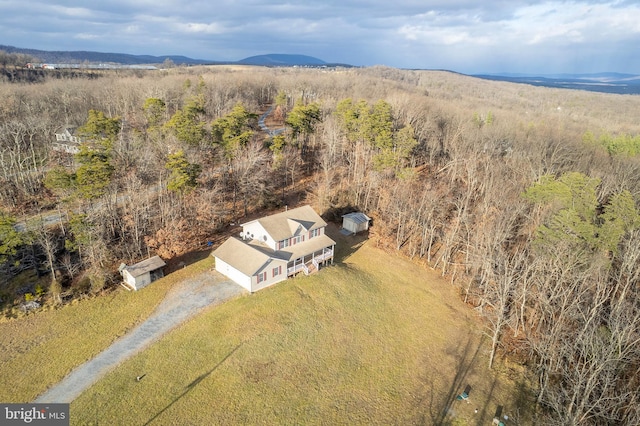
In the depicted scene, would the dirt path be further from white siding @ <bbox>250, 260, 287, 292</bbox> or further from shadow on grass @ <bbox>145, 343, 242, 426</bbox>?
shadow on grass @ <bbox>145, 343, 242, 426</bbox>

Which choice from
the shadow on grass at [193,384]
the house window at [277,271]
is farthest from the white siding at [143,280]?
the shadow on grass at [193,384]

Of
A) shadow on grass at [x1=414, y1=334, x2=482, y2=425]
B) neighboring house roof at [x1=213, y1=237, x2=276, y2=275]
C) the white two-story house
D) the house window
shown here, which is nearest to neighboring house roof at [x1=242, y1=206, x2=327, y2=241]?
the white two-story house

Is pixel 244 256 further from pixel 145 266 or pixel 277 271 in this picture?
pixel 145 266

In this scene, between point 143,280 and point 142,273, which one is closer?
point 142,273

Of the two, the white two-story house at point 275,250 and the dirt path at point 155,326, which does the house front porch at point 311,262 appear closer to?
the white two-story house at point 275,250

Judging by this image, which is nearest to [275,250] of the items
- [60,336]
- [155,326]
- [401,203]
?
[155,326]

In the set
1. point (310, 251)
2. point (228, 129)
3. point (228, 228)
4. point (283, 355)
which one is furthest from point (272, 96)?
point (283, 355)
